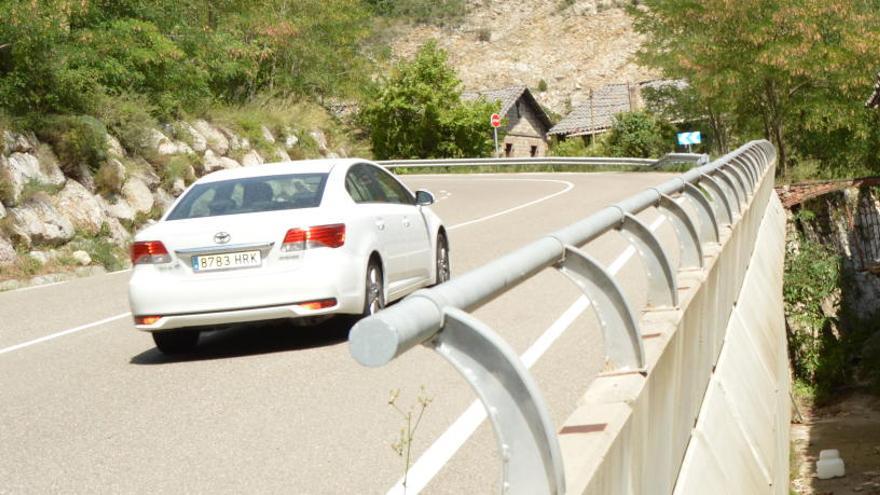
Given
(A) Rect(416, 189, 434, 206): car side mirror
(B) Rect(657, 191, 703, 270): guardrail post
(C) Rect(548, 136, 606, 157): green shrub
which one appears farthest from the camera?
(C) Rect(548, 136, 606, 157): green shrub

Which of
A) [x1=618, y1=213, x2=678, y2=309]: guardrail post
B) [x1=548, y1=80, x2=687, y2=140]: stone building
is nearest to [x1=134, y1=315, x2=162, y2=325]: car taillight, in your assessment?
[x1=618, y1=213, x2=678, y2=309]: guardrail post

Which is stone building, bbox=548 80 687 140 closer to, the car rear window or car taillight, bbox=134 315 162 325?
the car rear window

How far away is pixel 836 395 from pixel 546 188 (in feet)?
30.9

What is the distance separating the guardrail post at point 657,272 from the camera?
628 cm

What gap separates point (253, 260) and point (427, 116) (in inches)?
2344

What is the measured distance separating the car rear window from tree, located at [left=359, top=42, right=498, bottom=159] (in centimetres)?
5754

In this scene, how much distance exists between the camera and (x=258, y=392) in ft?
28.3

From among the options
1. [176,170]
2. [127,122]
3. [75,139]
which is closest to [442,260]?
[75,139]

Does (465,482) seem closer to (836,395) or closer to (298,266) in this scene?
(298,266)

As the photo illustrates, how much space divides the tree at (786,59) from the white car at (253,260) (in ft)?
109

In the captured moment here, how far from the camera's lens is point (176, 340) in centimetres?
1070

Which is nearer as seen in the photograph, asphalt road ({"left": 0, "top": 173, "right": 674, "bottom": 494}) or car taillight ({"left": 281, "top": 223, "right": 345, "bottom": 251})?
asphalt road ({"left": 0, "top": 173, "right": 674, "bottom": 494})

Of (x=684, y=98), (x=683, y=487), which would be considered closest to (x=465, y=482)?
(x=683, y=487)

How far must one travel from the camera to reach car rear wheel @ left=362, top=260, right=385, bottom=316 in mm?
10516
